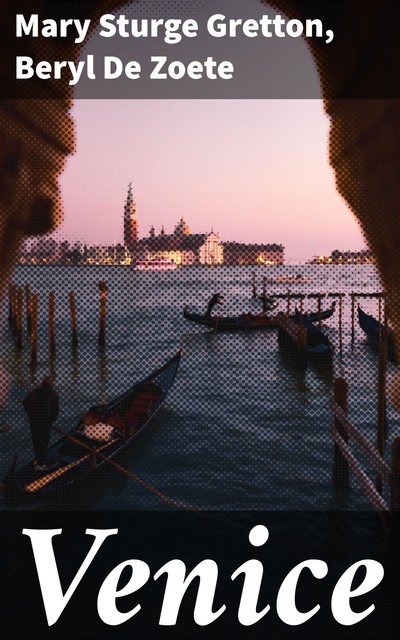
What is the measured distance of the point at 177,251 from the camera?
450ft

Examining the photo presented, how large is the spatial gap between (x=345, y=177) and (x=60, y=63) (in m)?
1.57

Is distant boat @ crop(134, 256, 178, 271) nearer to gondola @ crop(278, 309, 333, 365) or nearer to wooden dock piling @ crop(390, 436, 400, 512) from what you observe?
gondola @ crop(278, 309, 333, 365)

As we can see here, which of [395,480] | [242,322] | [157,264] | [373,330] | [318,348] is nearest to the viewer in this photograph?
[395,480]

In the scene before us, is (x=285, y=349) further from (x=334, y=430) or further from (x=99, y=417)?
(x=334, y=430)

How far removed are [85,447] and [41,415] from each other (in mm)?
886

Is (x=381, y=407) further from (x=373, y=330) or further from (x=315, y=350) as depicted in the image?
(x=373, y=330)

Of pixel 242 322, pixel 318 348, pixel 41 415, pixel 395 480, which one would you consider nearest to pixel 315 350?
pixel 318 348

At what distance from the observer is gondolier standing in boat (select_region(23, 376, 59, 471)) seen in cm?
751

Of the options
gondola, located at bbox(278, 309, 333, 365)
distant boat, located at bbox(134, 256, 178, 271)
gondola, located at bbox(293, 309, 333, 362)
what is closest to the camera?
gondola, located at bbox(278, 309, 333, 365)

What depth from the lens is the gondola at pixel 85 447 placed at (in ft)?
24.0

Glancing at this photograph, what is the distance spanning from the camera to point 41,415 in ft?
24.8

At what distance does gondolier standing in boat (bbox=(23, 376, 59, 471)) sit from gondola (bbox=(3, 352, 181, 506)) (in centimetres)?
25

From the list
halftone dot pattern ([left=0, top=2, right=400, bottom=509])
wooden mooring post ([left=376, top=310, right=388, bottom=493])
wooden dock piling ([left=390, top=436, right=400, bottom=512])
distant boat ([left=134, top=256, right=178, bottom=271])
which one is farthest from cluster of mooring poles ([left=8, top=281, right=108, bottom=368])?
distant boat ([left=134, top=256, right=178, bottom=271])

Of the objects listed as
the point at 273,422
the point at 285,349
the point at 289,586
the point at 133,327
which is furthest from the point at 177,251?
the point at 289,586
